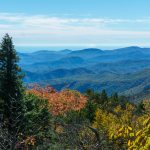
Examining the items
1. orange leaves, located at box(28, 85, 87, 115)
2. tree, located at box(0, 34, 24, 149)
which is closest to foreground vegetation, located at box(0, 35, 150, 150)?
tree, located at box(0, 34, 24, 149)

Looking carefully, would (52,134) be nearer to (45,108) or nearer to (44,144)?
(45,108)

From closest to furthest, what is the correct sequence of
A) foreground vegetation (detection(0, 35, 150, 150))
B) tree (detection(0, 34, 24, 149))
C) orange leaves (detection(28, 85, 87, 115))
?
foreground vegetation (detection(0, 35, 150, 150)) < tree (detection(0, 34, 24, 149)) < orange leaves (detection(28, 85, 87, 115))

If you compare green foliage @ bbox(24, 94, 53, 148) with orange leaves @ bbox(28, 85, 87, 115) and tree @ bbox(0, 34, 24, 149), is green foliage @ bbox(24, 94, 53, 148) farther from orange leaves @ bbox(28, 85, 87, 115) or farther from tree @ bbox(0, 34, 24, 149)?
orange leaves @ bbox(28, 85, 87, 115)

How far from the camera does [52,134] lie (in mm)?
69750

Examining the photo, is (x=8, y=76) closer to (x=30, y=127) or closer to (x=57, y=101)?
(x=30, y=127)

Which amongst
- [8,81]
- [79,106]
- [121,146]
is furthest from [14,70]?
[79,106]

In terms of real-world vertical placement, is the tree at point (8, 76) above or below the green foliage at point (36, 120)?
above

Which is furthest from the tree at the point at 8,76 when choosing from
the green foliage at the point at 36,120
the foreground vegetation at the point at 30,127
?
the green foliage at the point at 36,120

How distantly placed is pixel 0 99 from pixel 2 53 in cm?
591

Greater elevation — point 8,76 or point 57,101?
point 8,76

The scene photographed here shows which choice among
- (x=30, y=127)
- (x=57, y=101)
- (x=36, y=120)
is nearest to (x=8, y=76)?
(x=30, y=127)

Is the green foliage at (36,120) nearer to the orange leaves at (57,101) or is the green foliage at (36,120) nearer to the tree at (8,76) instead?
the tree at (8,76)

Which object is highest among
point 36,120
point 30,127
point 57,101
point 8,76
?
point 8,76

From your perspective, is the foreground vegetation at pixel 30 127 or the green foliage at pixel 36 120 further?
the green foliage at pixel 36 120
